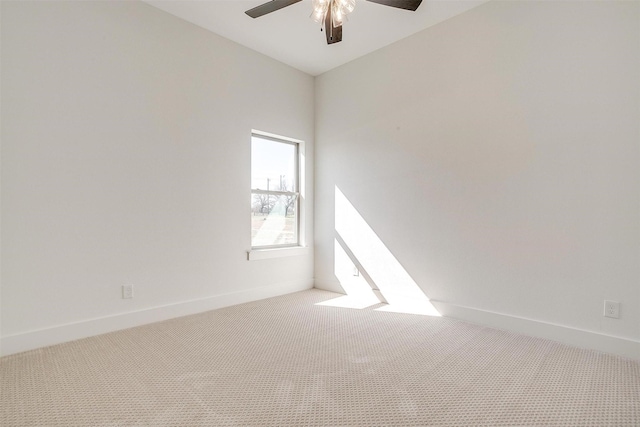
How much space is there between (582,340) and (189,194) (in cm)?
347

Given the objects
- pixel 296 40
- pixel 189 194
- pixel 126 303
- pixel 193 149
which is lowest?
pixel 126 303

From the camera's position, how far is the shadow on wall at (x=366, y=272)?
3.40 metres

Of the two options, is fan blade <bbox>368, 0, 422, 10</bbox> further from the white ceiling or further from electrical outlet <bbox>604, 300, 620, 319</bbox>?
electrical outlet <bbox>604, 300, 620, 319</bbox>

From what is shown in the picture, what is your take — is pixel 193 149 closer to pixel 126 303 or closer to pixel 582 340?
pixel 126 303

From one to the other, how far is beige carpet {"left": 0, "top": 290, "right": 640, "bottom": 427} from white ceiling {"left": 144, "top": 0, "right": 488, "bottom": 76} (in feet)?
9.23

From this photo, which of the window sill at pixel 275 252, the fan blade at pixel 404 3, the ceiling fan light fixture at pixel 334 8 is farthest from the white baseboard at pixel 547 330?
the ceiling fan light fixture at pixel 334 8

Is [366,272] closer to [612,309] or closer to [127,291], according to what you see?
[612,309]

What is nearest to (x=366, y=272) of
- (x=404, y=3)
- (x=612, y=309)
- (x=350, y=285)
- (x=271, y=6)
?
(x=350, y=285)

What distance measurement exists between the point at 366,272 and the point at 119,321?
8.08 feet

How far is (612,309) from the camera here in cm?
230

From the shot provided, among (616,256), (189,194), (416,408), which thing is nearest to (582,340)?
(616,256)

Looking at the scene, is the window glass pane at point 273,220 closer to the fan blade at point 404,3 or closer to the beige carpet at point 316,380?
the beige carpet at point 316,380

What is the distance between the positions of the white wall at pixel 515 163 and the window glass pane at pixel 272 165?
0.94m

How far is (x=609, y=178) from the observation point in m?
2.30
